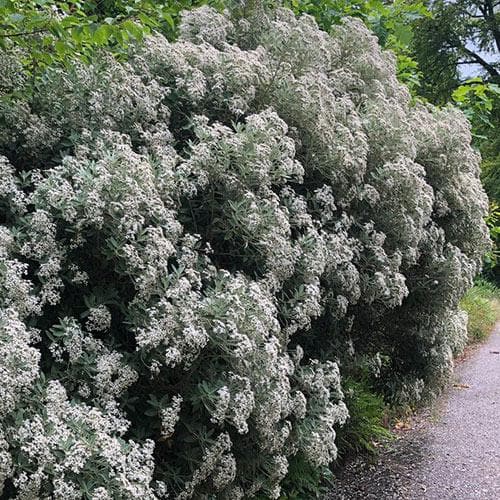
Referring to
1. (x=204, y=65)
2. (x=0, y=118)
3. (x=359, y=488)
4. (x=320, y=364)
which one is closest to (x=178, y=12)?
(x=204, y=65)

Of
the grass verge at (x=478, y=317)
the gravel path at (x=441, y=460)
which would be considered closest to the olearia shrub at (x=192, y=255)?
the gravel path at (x=441, y=460)

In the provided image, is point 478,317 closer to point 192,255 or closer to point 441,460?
point 441,460

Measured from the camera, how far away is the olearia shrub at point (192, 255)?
7.36 ft

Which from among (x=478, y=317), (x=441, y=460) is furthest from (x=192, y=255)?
(x=478, y=317)

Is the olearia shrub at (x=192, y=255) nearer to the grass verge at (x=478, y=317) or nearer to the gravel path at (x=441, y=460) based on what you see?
the gravel path at (x=441, y=460)

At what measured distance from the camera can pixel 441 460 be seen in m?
5.39

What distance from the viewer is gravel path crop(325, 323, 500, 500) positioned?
473cm

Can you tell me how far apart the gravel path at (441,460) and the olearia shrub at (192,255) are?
926 mm

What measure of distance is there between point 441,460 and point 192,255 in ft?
11.9

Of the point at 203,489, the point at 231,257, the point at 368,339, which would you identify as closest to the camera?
the point at 203,489

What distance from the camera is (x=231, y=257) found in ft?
9.82

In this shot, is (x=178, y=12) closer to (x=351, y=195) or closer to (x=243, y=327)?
(x=351, y=195)

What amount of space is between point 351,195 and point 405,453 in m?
2.74

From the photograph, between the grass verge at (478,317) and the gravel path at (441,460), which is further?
the grass verge at (478,317)
